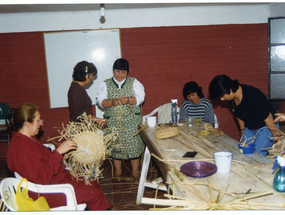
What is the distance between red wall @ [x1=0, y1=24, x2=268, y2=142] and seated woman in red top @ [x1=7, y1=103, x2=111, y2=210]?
9.10 ft

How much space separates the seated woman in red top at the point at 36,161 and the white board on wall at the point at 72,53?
8.86 feet

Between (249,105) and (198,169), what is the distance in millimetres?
1241

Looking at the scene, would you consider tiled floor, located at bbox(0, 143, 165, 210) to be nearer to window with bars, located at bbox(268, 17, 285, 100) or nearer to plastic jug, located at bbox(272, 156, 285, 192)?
plastic jug, located at bbox(272, 156, 285, 192)

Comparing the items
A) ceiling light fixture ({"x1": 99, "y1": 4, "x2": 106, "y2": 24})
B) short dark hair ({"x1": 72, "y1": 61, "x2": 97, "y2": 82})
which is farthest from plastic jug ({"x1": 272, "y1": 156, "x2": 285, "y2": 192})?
ceiling light fixture ({"x1": 99, "y1": 4, "x2": 106, "y2": 24})

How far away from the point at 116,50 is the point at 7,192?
357 centimetres

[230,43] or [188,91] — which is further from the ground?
[230,43]

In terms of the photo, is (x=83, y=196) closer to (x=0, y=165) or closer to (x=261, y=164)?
(x=261, y=164)

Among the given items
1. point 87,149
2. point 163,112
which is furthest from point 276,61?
point 87,149

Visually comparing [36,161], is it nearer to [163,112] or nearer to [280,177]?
[280,177]

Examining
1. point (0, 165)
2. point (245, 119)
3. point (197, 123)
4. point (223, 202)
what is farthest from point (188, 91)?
point (0, 165)

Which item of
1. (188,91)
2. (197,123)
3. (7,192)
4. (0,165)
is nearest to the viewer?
(7,192)

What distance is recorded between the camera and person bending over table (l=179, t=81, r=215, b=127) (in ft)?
11.7

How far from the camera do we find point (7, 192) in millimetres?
1616

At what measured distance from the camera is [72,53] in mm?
4727
